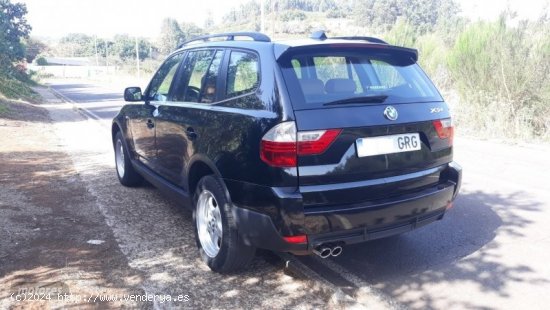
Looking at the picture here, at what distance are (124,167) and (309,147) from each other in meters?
3.98

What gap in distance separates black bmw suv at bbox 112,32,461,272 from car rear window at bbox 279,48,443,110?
10 millimetres

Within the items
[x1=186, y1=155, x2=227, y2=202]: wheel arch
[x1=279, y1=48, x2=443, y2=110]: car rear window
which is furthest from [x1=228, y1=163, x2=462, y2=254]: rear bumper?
[x1=279, y1=48, x2=443, y2=110]: car rear window

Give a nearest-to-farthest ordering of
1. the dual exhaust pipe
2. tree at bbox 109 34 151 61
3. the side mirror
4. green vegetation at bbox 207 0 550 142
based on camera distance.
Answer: the dual exhaust pipe → the side mirror → green vegetation at bbox 207 0 550 142 → tree at bbox 109 34 151 61

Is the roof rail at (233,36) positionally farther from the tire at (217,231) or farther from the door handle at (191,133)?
the tire at (217,231)

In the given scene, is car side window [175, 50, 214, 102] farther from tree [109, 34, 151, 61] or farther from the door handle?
tree [109, 34, 151, 61]

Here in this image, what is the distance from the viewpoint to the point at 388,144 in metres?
3.25

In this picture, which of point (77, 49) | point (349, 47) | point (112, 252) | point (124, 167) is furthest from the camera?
point (77, 49)

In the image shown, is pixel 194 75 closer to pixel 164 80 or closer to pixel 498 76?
pixel 164 80

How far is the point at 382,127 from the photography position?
3207 mm

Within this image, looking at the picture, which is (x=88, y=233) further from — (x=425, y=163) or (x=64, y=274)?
(x=425, y=163)

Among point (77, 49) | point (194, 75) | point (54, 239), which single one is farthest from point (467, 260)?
point (77, 49)

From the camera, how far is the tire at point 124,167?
6130 millimetres

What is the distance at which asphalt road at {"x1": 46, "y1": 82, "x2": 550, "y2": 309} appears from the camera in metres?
3.35

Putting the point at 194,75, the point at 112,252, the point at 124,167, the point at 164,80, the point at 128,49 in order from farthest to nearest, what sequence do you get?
the point at 128,49
the point at 124,167
the point at 164,80
the point at 194,75
the point at 112,252
